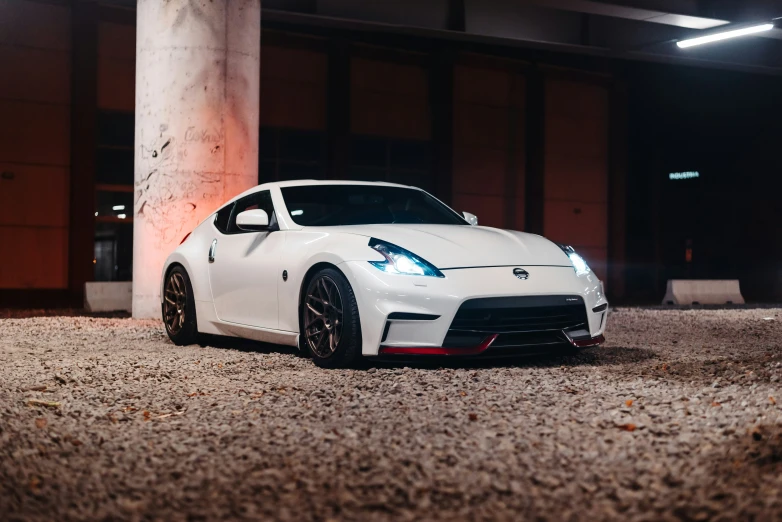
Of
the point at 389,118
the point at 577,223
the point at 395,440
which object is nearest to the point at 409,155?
the point at 389,118

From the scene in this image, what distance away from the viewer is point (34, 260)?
21.7 metres

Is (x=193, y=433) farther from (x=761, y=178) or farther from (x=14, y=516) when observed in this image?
(x=761, y=178)

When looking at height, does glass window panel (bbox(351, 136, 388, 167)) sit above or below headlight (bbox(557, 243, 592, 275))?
above

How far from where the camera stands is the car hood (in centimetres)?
653

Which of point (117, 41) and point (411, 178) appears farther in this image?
point (411, 178)

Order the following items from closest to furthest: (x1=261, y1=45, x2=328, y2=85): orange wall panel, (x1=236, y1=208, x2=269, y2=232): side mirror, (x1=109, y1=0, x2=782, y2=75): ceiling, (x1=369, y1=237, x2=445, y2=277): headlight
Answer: (x1=369, y1=237, x2=445, y2=277): headlight
(x1=236, y1=208, x2=269, y2=232): side mirror
(x1=109, y1=0, x2=782, y2=75): ceiling
(x1=261, y1=45, x2=328, y2=85): orange wall panel

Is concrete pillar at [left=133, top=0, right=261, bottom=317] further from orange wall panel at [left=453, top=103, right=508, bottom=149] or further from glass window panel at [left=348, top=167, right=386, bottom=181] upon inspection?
orange wall panel at [left=453, top=103, right=508, bottom=149]

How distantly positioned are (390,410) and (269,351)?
3388 mm

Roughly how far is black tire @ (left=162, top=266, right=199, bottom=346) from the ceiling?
11.1m

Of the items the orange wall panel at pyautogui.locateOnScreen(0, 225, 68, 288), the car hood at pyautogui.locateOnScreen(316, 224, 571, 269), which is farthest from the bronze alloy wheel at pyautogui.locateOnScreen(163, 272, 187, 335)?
the orange wall panel at pyautogui.locateOnScreen(0, 225, 68, 288)

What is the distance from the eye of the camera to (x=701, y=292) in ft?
64.2

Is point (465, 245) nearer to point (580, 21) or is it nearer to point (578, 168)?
point (580, 21)

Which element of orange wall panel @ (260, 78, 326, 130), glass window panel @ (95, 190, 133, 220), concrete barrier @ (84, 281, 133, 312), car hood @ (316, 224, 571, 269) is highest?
orange wall panel @ (260, 78, 326, 130)

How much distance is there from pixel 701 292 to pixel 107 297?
38.6 ft
